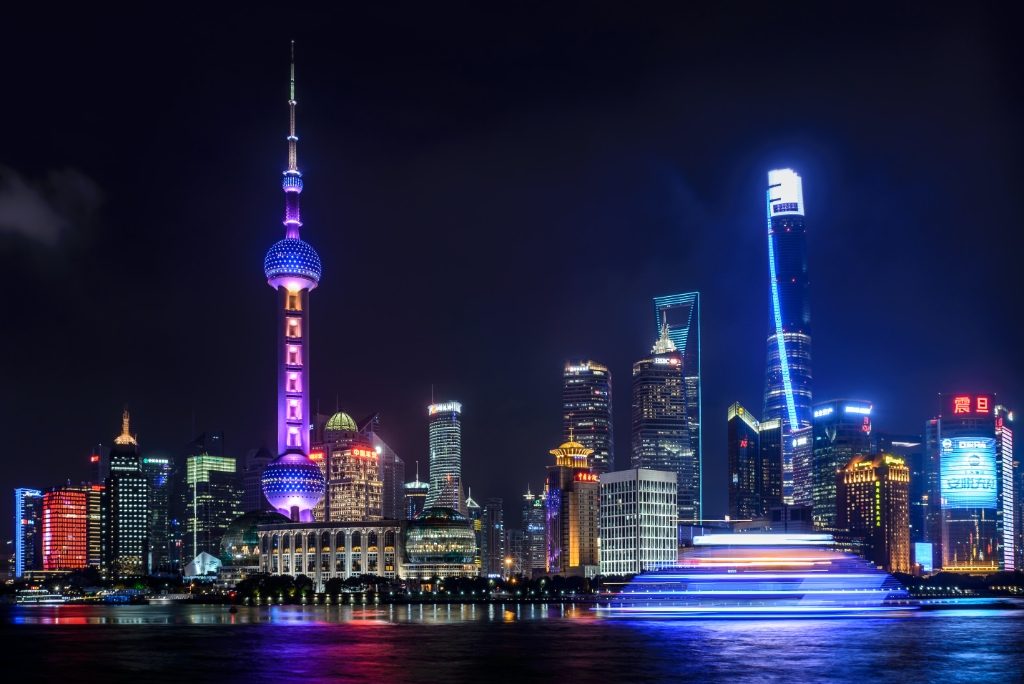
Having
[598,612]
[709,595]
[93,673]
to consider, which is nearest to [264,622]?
[598,612]

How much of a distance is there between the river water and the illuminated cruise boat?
9.62 ft

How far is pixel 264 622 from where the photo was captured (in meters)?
178

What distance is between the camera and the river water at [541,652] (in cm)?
8694

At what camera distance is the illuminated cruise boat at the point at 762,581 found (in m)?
145

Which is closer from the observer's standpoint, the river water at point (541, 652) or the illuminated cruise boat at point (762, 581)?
the river water at point (541, 652)

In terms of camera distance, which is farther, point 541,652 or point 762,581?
point 762,581

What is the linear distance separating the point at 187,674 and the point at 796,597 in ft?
259

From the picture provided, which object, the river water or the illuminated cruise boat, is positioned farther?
the illuminated cruise boat

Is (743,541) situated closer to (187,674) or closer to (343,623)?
(343,623)

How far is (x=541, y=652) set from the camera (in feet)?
353

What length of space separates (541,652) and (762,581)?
4690 centimetres

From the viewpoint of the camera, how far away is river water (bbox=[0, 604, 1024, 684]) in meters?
A: 86.9

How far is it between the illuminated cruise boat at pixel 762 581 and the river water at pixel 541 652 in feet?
9.62

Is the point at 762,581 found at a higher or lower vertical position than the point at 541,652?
higher
